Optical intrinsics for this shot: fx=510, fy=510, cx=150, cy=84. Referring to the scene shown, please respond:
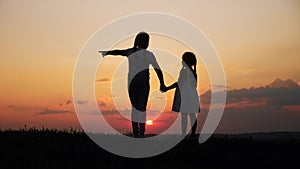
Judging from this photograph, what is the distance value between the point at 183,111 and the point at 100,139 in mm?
3769

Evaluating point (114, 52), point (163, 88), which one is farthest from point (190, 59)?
point (114, 52)

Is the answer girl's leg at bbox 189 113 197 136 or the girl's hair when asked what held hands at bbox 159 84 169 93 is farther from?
girl's leg at bbox 189 113 197 136

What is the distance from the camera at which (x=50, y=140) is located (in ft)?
44.6

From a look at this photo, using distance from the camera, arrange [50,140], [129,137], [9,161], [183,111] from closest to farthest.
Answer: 1. [9,161]
2. [50,140]
3. [129,137]
4. [183,111]

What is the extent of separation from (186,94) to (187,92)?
79 mm

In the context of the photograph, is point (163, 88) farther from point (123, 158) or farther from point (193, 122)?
point (123, 158)

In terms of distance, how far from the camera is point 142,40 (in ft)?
47.6

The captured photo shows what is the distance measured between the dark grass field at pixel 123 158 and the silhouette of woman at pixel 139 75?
1504mm

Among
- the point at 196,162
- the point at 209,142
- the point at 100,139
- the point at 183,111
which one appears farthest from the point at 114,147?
the point at 183,111

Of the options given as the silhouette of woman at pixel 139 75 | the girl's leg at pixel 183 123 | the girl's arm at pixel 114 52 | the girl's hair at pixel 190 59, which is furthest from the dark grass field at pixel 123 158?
the girl's hair at pixel 190 59

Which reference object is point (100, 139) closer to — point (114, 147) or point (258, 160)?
point (114, 147)

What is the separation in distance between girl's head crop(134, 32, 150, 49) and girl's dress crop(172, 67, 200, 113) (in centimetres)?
233

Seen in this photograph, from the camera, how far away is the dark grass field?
1109cm

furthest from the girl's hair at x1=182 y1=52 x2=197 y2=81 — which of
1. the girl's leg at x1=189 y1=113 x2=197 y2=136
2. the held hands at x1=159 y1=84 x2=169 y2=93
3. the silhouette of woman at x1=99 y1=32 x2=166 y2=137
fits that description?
the silhouette of woman at x1=99 y1=32 x2=166 y2=137
